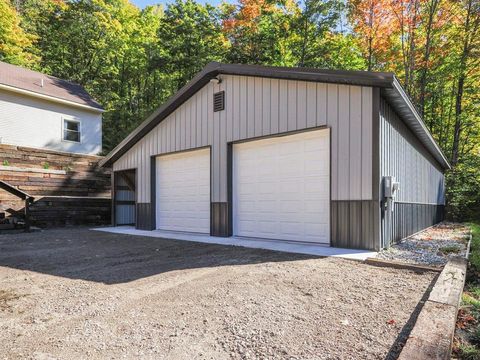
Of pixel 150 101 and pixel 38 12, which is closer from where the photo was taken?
pixel 38 12

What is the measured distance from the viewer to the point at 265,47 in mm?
17719

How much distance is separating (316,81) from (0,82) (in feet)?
41.3

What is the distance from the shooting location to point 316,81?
6117mm

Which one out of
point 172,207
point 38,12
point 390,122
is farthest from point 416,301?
point 38,12

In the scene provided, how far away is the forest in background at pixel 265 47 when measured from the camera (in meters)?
15.3

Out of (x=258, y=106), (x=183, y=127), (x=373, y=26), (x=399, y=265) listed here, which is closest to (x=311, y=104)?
(x=258, y=106)

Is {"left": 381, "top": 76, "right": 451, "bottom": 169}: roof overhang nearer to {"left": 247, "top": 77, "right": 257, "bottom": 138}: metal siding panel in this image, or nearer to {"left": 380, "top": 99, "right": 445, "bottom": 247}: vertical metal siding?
{"left": 380, "top": 99, "right": 445, "bottom": 247}: vertical metal siding

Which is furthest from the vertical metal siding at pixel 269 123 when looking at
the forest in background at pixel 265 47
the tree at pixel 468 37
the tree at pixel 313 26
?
the tree at pixel 468 37

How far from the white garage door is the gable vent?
1054mm

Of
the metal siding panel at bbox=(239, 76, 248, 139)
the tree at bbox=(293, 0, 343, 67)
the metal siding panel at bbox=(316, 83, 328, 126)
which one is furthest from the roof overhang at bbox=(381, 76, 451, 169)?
the tree at bbox=(293, 0, 343, 67)

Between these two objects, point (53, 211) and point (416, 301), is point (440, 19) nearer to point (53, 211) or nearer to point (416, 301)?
point (416, 301)

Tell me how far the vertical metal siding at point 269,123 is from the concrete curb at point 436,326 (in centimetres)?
261

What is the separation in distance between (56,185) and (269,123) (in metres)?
7.65

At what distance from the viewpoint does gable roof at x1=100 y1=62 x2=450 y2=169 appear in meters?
5.36
